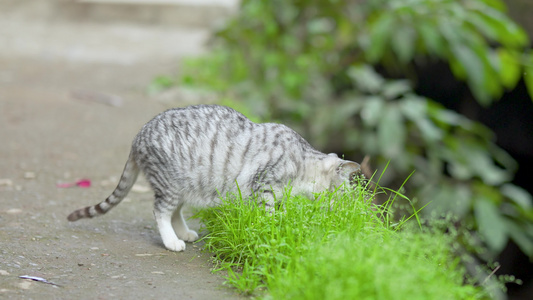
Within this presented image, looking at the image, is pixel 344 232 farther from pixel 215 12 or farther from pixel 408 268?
pixel 215 12

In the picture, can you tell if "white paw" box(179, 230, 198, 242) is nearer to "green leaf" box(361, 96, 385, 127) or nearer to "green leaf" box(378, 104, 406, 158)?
"green leaf" box(378, 104, 406, 158)

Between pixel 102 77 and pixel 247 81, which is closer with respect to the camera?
pixel 247 81

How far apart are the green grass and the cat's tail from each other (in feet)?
1.85

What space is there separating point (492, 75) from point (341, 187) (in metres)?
3.32

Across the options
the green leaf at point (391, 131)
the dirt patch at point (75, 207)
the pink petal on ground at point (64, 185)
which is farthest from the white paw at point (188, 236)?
the green leaf at point (391, 131)

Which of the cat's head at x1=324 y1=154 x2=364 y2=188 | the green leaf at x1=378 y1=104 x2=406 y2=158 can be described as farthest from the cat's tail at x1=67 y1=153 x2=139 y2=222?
the green leaf at x1=378 y1=104 x2=406 y2=158

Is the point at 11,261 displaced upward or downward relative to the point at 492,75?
downward

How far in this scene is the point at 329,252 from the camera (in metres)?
2.86

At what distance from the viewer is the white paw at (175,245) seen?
370 centimetres

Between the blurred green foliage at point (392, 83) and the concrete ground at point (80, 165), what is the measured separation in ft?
4.37

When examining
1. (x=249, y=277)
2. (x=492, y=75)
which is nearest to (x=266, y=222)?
(x=249, y=277)

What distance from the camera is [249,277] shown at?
316 centimetres

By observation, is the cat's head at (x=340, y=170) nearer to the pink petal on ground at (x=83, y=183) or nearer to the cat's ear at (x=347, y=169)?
the cat's ear at (x=347, y=169)

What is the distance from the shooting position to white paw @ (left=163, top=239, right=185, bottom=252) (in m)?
3.70
